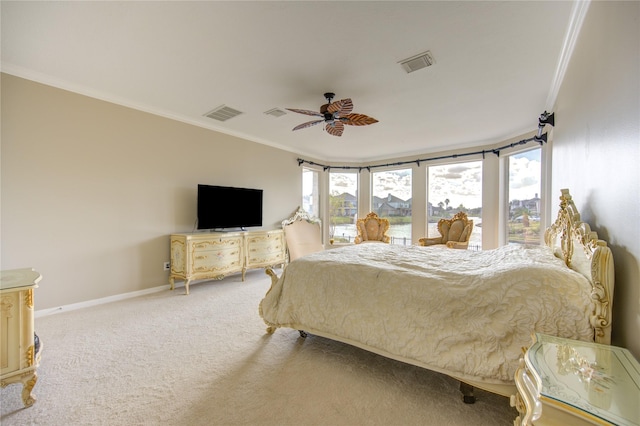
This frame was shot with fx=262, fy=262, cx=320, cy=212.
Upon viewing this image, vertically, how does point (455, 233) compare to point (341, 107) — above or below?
below

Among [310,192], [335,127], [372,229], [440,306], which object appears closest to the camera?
[440,306]

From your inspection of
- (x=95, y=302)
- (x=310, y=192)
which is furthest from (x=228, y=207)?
(x=310, y=192)

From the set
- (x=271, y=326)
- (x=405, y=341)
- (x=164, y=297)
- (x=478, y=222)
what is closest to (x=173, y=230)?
(x=164, y=297)

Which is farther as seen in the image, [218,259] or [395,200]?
[395,200]

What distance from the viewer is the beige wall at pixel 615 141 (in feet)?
3.49

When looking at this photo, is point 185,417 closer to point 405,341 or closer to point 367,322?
point 367,322

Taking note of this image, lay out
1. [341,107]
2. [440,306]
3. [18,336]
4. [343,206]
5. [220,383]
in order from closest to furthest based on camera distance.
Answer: [18,336] < [440,306] < [220,383] < [341,107] < [343,206]

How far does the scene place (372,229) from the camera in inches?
232

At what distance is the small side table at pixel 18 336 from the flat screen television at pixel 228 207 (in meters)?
2.56

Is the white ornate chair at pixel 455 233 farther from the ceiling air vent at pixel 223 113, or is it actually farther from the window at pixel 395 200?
the ceiling air vent at pixel 223 113

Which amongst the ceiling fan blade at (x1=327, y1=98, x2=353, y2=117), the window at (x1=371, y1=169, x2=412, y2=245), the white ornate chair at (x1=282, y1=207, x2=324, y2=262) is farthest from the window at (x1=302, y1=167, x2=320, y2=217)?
the ceiling fan blade at (x1=327, y1=98, x2=353, y2=117)

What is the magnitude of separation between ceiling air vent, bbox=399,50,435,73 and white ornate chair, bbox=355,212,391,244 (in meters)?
3.69

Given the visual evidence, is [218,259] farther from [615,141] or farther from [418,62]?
[615,141]

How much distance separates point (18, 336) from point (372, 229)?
5286mm
